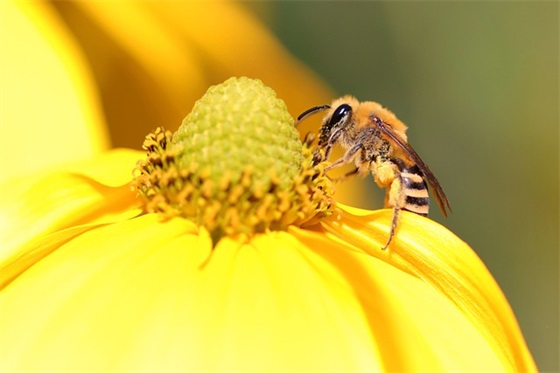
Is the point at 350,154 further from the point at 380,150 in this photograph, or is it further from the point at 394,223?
the point at 394,223

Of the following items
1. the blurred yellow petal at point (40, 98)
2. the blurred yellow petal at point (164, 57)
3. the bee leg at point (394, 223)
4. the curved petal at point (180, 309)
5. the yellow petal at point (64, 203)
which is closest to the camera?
the curved petal at point (180, 309)

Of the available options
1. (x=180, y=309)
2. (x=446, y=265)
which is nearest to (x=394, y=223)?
(x=446, y=265)

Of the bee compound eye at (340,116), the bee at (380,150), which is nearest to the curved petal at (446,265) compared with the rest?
the bee at (380,150)

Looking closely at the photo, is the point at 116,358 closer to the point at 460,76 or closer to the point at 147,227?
the point at 147,227

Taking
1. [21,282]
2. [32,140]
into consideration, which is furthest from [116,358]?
[32,140]

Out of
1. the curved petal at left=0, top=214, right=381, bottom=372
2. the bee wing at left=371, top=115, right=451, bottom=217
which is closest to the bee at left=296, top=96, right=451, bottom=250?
the bee wing at left=371, top=115, right=451, bottom=217

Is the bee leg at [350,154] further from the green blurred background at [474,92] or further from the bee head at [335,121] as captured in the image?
the green blurred background at [474,92]

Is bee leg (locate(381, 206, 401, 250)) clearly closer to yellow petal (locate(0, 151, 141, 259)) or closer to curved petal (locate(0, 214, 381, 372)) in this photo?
curved petal (locate(0, 214, 381, 372))
